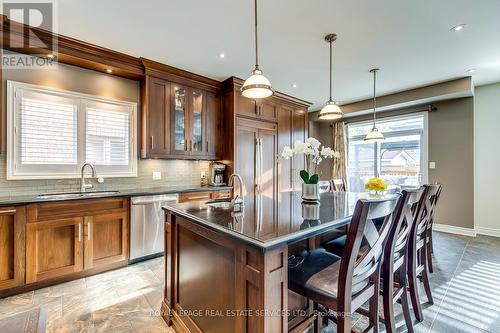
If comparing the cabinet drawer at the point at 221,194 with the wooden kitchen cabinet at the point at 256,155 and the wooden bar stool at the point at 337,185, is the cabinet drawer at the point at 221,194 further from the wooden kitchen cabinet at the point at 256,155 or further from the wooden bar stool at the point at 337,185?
the wooden bar stool at the point at 337,185

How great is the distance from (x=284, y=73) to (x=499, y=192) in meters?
4.35

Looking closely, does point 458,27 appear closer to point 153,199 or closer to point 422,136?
point 422,136

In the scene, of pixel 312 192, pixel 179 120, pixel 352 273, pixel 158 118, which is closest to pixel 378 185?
pixel 312 192

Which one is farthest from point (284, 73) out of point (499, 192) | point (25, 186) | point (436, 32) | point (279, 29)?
point (499, 192)

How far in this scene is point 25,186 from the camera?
2684mm

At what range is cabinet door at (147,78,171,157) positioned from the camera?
3326 millimetres

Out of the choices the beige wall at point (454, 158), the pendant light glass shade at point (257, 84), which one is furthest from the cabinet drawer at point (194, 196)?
the beige wall at point (454, 158)

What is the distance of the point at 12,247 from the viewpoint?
7.23 feet

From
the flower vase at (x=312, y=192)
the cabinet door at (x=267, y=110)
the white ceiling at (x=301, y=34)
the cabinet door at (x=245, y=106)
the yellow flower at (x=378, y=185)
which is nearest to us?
the flower vase at (x=312, y=192)

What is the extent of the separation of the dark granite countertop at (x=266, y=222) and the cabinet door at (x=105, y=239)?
1.41 m

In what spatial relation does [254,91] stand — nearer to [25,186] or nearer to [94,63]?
[94,63]

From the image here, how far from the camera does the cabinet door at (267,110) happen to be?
4.28m

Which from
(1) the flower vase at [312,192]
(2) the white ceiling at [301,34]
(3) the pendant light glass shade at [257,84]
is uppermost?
(2) the white ceiling at [301,34]

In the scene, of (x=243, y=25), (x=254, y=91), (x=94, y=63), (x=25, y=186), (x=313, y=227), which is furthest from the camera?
(x=94, y=63)
